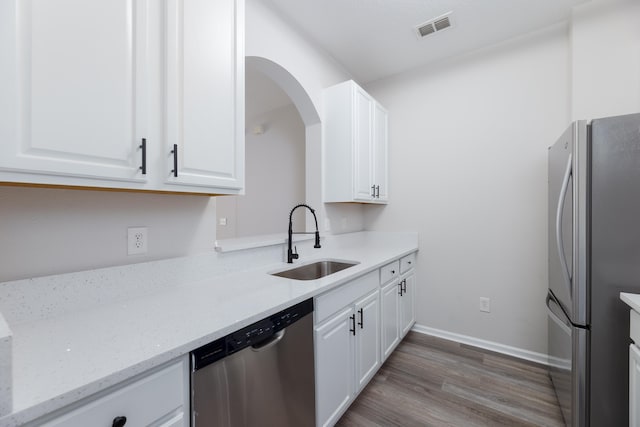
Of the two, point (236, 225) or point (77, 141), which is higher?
point (77, 141)

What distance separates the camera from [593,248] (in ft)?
4.29

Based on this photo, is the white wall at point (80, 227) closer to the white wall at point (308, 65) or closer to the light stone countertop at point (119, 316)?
the light stone countertop at point (119, 316)

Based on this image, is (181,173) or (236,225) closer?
(181,173)

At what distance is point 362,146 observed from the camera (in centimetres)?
245

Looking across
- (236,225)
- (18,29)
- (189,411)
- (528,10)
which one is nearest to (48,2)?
(18,29)

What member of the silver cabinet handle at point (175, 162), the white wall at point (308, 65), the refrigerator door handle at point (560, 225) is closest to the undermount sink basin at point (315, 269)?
the white wall at point (308, 65)

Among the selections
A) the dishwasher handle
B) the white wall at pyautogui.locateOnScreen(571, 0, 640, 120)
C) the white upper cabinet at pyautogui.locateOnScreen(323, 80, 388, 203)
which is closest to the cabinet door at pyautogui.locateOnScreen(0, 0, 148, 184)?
the dishwasher handle

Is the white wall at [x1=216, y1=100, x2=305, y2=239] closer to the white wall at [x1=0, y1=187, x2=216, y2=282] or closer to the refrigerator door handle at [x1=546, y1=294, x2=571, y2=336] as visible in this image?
the white wall at [x1=0, y1=187, x2=216, y2=282]

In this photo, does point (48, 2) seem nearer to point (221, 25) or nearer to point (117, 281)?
point (221, 25)

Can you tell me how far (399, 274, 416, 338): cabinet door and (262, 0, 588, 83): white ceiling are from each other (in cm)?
209

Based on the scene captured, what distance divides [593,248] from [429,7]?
1.85 metres

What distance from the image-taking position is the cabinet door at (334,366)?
1.33 m

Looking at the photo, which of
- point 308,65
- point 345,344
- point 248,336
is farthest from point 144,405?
point 308,65

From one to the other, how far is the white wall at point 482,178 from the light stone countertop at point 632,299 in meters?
1.08
